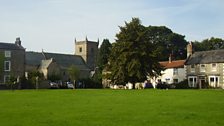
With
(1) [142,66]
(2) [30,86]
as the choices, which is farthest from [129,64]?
(2) [30,86]

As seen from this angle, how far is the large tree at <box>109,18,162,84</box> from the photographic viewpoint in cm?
7238

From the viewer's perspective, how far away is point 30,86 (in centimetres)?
8388

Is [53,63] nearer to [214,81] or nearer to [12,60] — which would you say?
[12,60]

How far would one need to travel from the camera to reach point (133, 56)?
7312 centimetres

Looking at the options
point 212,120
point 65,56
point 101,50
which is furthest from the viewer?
point 65,56

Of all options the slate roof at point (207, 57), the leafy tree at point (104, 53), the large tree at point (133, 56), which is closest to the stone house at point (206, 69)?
the slate roof at point (207, 57)

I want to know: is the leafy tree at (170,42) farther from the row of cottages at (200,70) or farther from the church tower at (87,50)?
the church tower at (87,50)

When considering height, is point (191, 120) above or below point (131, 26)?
below

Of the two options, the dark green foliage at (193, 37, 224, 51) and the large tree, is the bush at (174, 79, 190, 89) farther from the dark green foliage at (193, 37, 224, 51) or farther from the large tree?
the dark green foliage at (193, 37, 224, 51)

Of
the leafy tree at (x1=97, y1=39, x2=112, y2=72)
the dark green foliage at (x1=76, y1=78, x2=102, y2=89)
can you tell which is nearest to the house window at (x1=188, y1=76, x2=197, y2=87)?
the dark green foliage at (x1=76, y1=78, x2=102, y2=89)

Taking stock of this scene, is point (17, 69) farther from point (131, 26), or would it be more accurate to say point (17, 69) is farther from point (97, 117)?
point (97, 117)

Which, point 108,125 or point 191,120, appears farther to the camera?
point 191,120

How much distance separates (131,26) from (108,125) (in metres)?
60.9

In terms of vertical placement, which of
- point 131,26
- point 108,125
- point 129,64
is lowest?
point 108,125
